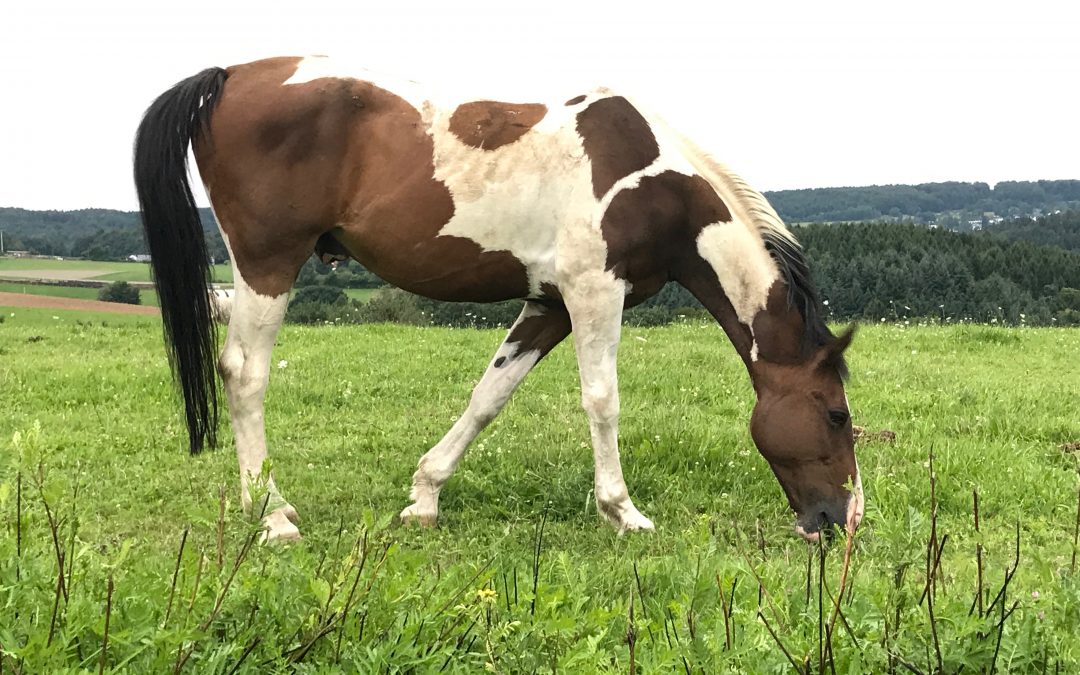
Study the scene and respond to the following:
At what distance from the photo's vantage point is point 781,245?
13.4 ft

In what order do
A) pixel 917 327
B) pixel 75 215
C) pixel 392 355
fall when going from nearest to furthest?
pixel 392 355
pixel 917 327
pixel 75 215

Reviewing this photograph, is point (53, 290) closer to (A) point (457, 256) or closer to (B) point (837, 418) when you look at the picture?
(A) point (457, 256)

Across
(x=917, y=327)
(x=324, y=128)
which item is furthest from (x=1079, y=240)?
(x=324, y=128)

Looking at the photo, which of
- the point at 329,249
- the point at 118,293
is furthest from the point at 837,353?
the point at 118,293

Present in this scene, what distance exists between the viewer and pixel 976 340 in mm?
10859

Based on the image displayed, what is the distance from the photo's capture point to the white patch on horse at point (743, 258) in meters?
4.07

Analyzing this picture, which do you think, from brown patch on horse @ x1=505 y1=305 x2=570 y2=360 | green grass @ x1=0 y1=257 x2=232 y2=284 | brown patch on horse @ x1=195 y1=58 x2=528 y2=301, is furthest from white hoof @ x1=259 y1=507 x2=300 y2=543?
green grass @ x1=0 y1=257 x2=232 y2=284

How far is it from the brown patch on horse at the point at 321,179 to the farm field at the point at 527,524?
1398mm

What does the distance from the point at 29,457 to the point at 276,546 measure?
682 mm

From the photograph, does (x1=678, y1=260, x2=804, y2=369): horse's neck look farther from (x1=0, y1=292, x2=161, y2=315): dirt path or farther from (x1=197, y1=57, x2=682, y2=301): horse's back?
(x1=0, y1=292, x2=161, y2=315): dirt path

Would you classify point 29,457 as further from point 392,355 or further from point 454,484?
point 392,355

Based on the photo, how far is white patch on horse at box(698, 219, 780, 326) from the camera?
407cm

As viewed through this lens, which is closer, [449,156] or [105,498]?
[449,156]

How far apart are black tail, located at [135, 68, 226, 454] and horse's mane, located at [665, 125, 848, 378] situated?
8.29 ft
